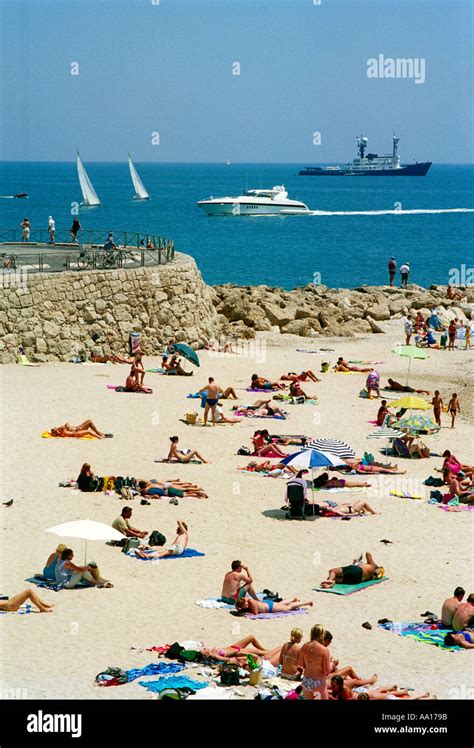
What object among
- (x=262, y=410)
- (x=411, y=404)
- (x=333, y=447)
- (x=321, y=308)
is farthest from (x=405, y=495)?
(x=321, y=308)

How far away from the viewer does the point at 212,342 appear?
104 feet

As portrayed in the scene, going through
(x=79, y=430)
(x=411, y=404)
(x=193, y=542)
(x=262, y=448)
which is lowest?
(x=193, y=542)

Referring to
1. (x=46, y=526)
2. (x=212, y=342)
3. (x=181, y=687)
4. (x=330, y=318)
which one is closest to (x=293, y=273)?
(x=330, y=318)

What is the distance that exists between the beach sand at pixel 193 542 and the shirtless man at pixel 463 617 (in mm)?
407

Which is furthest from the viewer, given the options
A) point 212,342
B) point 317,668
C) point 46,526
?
point 212,342

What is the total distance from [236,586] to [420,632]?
201cm

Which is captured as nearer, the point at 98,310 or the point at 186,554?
the point at 186,554

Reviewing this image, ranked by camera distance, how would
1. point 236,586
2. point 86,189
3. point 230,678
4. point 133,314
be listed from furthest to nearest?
point 86,189 < point 133,314 < point 236,586 < point 230,678

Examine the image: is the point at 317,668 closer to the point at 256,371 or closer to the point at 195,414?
the point at 195,414

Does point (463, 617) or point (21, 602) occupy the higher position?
point (21, 602)

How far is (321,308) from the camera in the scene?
37438mm

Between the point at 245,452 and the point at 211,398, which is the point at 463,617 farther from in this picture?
the point at 211,398

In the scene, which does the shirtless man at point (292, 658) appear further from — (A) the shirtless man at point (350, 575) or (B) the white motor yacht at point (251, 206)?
(B) the white motor yacht at point (251, 206)

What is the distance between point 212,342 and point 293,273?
3554 cm
